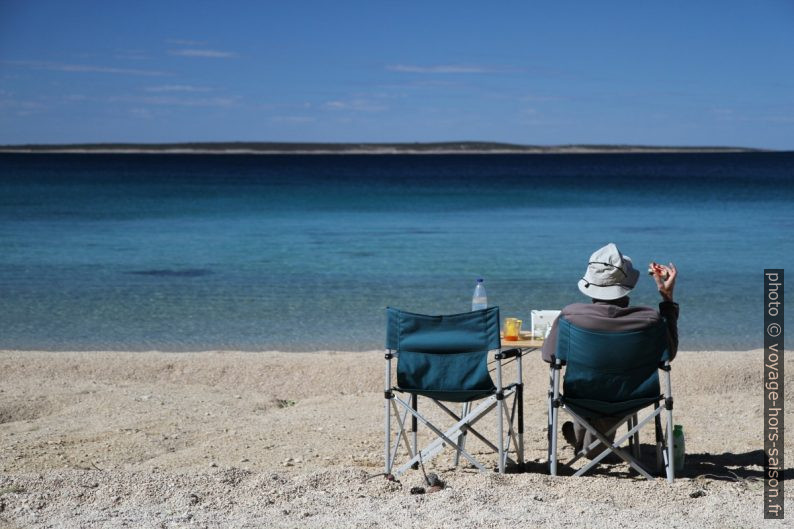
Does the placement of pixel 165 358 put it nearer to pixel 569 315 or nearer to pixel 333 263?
pixel 569 315

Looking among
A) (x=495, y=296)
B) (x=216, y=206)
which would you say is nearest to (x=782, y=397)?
(x=495, y=296)

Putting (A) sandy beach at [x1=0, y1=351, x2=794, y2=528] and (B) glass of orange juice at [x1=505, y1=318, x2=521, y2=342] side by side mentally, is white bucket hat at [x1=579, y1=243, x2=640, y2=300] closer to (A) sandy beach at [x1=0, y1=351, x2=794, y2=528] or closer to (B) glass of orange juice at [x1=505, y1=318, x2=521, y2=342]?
(B) glass of orange juice at [x1=505, y1=318, x2=521, y2=342]

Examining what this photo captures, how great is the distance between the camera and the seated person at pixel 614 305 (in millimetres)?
4504

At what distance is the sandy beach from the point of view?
3.94 metres

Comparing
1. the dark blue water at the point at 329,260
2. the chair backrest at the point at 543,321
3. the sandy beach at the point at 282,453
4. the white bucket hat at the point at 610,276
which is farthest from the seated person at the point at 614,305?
the dark blue water at the point at 329,260

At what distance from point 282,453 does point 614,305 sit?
200 cm

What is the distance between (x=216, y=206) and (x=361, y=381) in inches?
996

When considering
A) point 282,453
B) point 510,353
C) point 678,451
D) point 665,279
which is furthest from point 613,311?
point 282,453

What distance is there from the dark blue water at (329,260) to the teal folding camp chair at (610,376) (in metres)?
4.84

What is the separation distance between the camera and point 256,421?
6051 millimetres

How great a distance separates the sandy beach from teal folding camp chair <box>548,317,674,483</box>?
0.20m

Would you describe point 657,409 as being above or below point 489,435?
above

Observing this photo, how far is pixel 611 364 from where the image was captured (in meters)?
4.50

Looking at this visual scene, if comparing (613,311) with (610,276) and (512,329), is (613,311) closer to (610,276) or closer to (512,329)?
(610,276)
